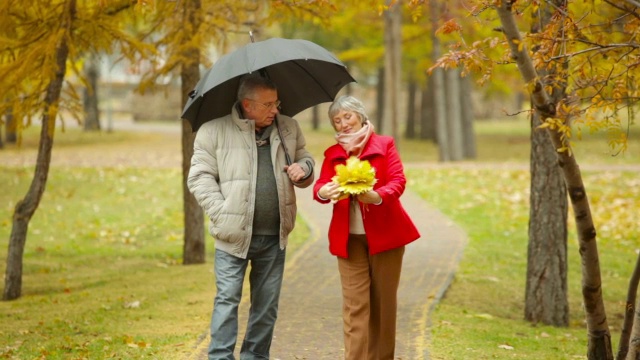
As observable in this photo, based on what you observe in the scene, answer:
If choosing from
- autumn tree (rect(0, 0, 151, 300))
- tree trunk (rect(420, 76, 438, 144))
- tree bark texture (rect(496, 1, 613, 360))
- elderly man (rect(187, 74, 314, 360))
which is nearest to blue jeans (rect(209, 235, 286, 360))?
elderly man (rect(187, 74, 314, 360))

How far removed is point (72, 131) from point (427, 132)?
15.5 metres

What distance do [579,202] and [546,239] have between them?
3.31 m

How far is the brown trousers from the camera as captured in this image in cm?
590

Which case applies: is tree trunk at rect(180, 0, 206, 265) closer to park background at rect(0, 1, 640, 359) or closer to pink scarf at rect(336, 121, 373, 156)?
park background at rect(0, 1, 640, 359)

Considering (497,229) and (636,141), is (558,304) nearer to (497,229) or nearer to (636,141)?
(497,229)

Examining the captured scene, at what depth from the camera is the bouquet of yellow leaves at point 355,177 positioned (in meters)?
5.50

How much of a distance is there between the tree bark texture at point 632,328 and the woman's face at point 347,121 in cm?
190

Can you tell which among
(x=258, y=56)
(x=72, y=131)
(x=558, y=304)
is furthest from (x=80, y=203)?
(x=72, y=131)

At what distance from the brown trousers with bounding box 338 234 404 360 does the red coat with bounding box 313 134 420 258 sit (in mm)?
93

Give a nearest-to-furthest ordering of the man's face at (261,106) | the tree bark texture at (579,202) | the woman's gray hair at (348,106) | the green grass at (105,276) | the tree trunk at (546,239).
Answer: the tree bark texture at (579,202), the woman's gray hair at (348,106), the man's face at (261,106), the green grass at (105,276), the tree trunk at (546,239)

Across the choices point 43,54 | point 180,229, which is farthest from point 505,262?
point 43,54

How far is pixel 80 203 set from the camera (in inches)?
731

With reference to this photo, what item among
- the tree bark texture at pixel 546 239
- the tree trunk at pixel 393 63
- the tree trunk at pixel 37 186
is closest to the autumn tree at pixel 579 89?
the tree bark texture at pixel 546 239

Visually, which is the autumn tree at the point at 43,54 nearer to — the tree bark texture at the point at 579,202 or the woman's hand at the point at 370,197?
the woman's hand at the point at 370,197
